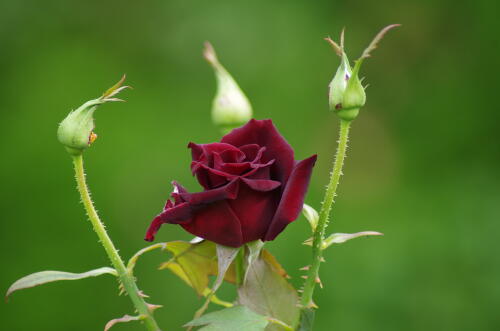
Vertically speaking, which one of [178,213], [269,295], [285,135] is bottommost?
[285,135]

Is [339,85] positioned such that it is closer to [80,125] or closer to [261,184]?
[261,184]

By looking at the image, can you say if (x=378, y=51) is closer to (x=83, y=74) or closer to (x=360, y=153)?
(x=360, y=153)

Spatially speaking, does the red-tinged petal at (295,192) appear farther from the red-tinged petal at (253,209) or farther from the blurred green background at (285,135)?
the blurred green background at (285,135)

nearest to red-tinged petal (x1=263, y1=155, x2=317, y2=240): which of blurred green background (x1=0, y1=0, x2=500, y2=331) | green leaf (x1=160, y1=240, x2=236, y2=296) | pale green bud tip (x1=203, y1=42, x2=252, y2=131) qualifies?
green leaf (x1=160, y1=240, x2=236, y2=296)

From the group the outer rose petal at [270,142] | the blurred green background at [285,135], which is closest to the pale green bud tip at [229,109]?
the outer rose petal at [270,142]

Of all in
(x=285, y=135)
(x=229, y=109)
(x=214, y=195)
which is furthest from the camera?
(x=285, y=135)

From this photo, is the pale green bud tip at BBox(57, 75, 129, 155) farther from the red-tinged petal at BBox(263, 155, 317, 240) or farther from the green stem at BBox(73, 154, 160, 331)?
the red-tinged petal at BBox(263, 155, 317, 240)

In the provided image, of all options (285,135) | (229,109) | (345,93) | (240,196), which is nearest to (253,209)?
(240,196)
